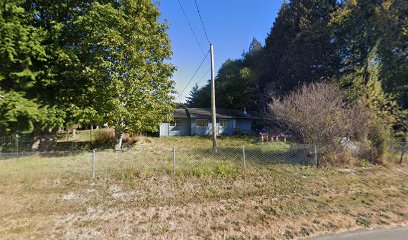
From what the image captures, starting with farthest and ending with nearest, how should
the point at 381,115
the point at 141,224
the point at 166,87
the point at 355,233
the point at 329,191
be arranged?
the point at 166,87 → the point at 381,115 → the point at 329,191 → the point at 141,224 → the point at 355,233

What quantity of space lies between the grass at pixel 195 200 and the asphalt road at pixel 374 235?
21 cm

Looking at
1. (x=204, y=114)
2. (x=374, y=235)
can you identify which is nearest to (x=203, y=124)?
(x=204, y=114)

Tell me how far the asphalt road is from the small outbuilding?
1981 centimetres

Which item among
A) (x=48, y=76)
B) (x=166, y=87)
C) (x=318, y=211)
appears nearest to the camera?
(x=318, y=211)

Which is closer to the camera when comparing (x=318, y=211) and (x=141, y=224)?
(x=141, y=224)

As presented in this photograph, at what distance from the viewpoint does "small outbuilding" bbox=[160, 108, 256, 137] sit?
77.8 ft

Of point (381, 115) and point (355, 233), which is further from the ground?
point (381, 115)

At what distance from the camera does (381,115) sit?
9375mm

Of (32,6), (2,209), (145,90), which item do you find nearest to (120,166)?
(2,209)

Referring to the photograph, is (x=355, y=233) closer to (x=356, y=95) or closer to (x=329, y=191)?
(x=329, y=191)

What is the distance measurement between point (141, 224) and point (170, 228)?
0.66m

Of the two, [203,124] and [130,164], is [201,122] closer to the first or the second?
[203,124]

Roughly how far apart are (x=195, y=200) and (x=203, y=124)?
19.5 metres

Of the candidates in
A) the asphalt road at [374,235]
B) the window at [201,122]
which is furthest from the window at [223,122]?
the asphalt road at [374,235]
